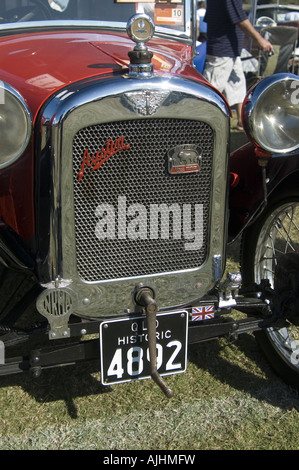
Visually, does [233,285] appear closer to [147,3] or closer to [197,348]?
[197,348]

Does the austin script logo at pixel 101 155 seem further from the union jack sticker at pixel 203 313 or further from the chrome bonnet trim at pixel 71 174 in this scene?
the union jack sticker at pixel 203 313

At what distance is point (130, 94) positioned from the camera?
1835 millimetres

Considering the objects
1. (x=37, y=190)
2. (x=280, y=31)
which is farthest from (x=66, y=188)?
(x=280, y=31)

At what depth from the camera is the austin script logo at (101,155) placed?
6.11ft

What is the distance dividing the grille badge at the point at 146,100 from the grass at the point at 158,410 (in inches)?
51.3

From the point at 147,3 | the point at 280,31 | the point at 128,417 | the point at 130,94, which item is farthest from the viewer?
the point at 280,31

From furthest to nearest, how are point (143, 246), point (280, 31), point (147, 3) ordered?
1. point (280, 31)
2. point (147, 3)
3. point (143, 246)

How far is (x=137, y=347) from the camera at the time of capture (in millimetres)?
2066

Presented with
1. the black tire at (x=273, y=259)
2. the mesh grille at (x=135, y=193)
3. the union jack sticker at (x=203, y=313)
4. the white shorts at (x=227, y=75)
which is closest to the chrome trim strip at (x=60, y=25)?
the mesh grille at (x=135, y=193)

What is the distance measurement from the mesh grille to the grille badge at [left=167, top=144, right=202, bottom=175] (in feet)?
0.06

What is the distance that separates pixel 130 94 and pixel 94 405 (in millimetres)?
1390

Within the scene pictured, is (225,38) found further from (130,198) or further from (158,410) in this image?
(158,410)

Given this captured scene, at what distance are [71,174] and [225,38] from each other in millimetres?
4412

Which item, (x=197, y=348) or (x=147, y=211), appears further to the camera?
(x=197, y=348)
